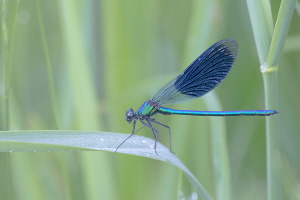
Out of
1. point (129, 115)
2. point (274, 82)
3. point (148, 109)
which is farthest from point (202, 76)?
point (274, 82)

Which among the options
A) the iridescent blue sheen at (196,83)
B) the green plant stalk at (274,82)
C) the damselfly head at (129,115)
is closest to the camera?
the green plant stalk at (274,82)

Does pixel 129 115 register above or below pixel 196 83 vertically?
below

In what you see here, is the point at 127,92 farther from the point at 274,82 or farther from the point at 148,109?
the point at 274,82

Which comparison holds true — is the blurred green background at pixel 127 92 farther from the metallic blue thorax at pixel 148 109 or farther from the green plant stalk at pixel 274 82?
the green plant stalk at pixel 274 82

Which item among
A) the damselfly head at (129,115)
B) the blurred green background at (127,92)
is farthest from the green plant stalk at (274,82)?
the damselfly head at (129,115)

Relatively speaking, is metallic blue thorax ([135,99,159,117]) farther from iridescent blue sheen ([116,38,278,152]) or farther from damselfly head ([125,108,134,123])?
damselfly head ([125,108,134,123])

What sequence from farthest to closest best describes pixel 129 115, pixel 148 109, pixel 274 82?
pixel 148 109, pixel 129 115, pixel 274 82
